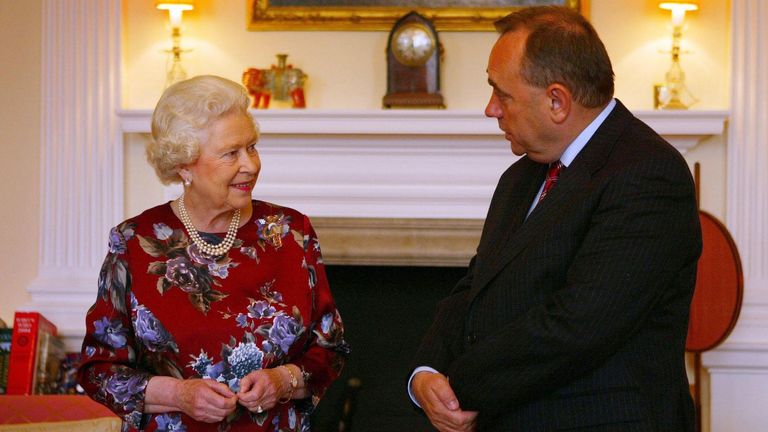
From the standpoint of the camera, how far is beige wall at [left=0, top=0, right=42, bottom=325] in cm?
485

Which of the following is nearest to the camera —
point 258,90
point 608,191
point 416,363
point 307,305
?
point 608,191

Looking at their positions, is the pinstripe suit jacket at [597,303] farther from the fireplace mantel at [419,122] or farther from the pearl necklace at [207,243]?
the fireplace mantel at [419,122]

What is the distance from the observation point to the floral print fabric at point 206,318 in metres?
2.45

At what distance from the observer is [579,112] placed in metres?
2.17

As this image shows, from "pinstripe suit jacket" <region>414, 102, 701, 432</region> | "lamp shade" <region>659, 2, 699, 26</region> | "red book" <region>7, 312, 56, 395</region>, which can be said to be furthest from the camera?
"lamp shade" <region>659, 2, 699, 26</region>

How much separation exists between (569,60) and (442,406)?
76 cm

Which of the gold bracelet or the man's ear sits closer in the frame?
the man's ear

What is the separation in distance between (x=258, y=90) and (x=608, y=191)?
2.83 meters

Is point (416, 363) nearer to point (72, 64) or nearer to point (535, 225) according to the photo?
point (535, 225)

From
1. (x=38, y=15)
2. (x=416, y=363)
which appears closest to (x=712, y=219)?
(x=416, y=363)

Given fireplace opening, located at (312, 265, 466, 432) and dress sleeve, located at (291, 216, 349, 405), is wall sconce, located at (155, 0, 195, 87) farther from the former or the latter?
dress sleeve, located at (291, 216, 349, 405)

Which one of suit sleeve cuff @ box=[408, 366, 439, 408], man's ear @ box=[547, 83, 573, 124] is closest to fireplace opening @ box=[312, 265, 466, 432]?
suit sleeve cuff @ box=[408, 366, 439, 408]

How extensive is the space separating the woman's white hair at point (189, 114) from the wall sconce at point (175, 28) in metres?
2.17

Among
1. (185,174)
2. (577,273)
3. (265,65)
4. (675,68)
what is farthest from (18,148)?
(577,273)
